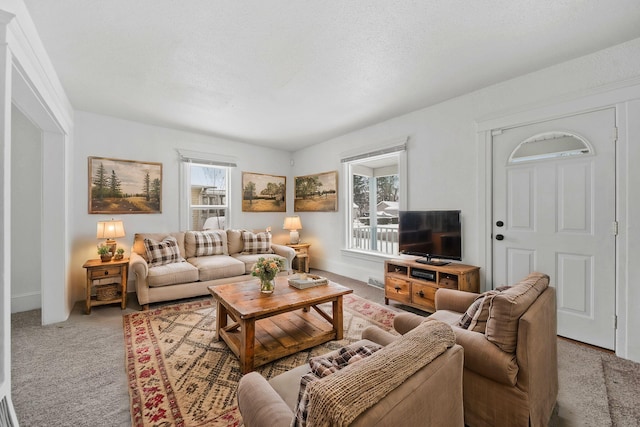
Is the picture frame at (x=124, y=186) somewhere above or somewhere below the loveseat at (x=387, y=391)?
above

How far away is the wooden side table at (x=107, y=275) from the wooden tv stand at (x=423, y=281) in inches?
129

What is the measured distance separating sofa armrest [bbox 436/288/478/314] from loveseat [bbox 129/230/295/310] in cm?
273

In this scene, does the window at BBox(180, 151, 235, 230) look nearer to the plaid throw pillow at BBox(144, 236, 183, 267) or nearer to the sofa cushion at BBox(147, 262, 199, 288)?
the plaid throw pillow at BBox(144, 236, 183, 267)

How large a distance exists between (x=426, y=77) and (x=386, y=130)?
136 centimetres

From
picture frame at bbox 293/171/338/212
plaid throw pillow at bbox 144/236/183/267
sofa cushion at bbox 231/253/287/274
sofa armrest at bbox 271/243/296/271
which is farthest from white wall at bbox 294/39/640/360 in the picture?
plaid throw pillow at bbox 144/236/183/267

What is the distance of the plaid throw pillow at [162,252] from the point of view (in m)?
3.72

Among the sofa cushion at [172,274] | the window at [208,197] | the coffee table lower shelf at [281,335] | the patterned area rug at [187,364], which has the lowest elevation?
the patterned area rug at [187,364]

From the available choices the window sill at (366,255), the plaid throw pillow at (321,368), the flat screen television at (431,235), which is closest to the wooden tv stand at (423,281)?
the flat screen television at (431,235)

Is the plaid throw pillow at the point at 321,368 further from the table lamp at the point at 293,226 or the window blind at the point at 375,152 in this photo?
the table lamp at the point at 293,226

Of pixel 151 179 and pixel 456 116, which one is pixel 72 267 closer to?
pixel 151 179

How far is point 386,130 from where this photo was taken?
4.15 metres

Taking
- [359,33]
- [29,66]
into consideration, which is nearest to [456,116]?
[359,33]

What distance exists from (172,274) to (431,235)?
3.28 meters

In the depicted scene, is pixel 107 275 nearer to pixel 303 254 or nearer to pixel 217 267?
pixel 217 267
